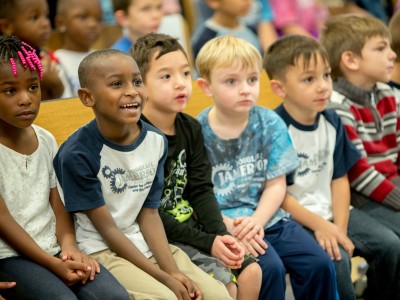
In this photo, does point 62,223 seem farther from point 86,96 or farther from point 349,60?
point 349,60

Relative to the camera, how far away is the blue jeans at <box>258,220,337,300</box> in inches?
92.5

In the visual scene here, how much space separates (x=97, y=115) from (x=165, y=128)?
1.05 feet

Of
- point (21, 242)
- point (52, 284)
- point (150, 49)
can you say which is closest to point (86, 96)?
point (150, 49)

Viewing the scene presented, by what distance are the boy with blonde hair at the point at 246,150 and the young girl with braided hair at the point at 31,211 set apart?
0.62 metres

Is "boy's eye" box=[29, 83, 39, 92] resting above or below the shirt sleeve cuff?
above

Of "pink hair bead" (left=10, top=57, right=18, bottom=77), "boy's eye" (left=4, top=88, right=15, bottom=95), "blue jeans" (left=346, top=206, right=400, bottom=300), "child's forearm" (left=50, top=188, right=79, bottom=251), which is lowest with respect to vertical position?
"blue jeans" (left=346, top=206, right=400, bottom=300)

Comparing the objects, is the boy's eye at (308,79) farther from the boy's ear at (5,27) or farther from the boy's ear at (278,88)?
the boy's ear at (5,27)

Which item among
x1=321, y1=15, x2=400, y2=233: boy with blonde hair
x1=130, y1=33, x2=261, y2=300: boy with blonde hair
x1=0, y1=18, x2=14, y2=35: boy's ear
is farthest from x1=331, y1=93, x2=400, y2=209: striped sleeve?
x1=0, y1=18, x2=14, y2=35: boy's ear

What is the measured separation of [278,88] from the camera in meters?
2.83

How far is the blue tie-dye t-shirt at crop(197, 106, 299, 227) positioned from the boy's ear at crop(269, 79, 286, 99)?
0.23 metres

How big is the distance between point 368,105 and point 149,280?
1.38 m

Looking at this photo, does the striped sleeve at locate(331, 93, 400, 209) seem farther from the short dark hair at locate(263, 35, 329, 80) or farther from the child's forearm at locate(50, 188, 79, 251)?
the child's forearm at locate(50, 188, 79, 251)

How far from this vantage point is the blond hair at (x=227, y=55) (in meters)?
2.55

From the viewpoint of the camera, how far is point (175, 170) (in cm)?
243
